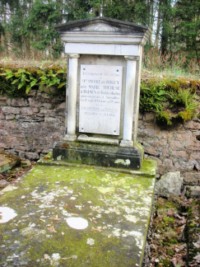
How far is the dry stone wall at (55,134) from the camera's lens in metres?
5.82

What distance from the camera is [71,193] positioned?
3332 mm

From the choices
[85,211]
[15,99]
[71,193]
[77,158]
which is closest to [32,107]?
[15,99]

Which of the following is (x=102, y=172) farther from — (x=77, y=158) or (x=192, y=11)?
(x=192, y=11)

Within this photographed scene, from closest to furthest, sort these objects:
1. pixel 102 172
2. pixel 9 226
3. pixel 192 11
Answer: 1. pixel 9 226
2. pixel 102 172
3. pixel 192 11

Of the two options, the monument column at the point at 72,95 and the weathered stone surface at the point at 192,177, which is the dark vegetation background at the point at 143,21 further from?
the monument column at the point at 72,95

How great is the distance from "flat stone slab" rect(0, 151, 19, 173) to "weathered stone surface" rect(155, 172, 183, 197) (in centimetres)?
285

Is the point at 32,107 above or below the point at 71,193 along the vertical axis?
above

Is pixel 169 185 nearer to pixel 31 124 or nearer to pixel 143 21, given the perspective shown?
pixel 31 124

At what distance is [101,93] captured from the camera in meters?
4.29

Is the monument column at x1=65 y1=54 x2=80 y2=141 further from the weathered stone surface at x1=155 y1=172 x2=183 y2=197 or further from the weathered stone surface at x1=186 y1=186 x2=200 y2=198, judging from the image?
the weathered stone surface at x1=186 y1=186 x2=200 y2=198

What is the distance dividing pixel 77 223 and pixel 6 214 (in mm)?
687

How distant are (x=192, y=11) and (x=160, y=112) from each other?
22.0ft

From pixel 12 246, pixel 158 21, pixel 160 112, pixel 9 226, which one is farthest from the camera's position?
pixel 158 21

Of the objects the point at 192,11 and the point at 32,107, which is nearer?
the point at 32,107
